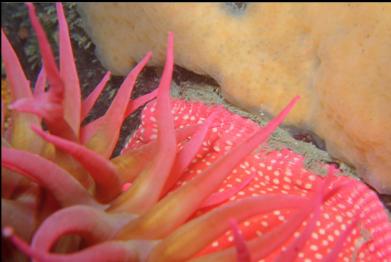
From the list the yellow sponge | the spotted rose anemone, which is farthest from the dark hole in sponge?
the spotted rose anemone

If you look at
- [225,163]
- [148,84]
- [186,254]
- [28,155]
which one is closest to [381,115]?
[225,163]

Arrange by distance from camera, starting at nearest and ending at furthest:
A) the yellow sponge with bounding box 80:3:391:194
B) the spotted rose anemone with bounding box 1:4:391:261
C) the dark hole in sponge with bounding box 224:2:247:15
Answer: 1. the spotted rose anemone with bounding box 1:4:391:261
2. the yellow sponge with bounding box 80:3:391:194
3. the dark hole in sponge with bounding box 224:2:247:15

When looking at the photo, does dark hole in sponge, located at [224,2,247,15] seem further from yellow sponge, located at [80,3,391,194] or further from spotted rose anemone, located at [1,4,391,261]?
spotted rose anemone, located at [1,4,391,261]

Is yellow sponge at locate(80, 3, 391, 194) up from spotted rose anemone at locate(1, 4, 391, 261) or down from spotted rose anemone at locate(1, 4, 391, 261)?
up

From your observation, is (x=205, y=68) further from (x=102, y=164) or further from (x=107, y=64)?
(x=102, y=164)

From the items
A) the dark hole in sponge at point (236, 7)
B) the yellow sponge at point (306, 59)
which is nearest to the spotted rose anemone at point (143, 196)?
the yellow sponge at point (306, 59)

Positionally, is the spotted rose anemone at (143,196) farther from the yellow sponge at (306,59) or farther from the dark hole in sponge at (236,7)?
the dark hole in sponge at (236,7)

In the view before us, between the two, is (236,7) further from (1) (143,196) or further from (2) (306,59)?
(1) (143,196)
